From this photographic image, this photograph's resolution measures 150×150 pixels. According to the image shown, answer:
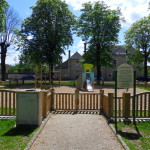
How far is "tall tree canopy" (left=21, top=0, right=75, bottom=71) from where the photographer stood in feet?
118

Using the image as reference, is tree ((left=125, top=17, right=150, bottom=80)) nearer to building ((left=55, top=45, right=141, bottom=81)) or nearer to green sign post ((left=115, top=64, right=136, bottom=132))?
building ((left=55, top=45, right=141, bottom=81))

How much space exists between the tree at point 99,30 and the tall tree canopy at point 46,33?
343 centimetres

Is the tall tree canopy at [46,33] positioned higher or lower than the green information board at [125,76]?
higher

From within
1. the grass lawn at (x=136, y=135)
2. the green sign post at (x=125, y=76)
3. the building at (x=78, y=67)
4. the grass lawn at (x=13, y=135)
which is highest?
the building at (x=78, y=67)

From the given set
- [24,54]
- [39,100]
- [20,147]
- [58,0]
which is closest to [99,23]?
[58,0]

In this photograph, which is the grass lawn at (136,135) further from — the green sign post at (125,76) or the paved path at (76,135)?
the green sign post at (125,76)

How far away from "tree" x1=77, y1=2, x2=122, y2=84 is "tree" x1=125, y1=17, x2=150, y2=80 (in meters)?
11.0

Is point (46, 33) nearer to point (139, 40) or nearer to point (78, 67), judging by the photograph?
point (139, 40)

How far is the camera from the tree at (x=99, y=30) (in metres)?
36.7

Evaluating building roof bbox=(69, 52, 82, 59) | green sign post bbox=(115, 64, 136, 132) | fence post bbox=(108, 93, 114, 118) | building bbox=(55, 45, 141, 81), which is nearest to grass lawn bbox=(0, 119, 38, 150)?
fence post bbox=(108, 93, 114, 118)

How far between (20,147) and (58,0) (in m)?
35.0

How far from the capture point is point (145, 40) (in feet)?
155

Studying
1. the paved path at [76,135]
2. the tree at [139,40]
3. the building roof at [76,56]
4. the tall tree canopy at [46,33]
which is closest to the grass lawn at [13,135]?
the paved path at [76,135]

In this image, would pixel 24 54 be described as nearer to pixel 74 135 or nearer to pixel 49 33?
pixel 49 33
